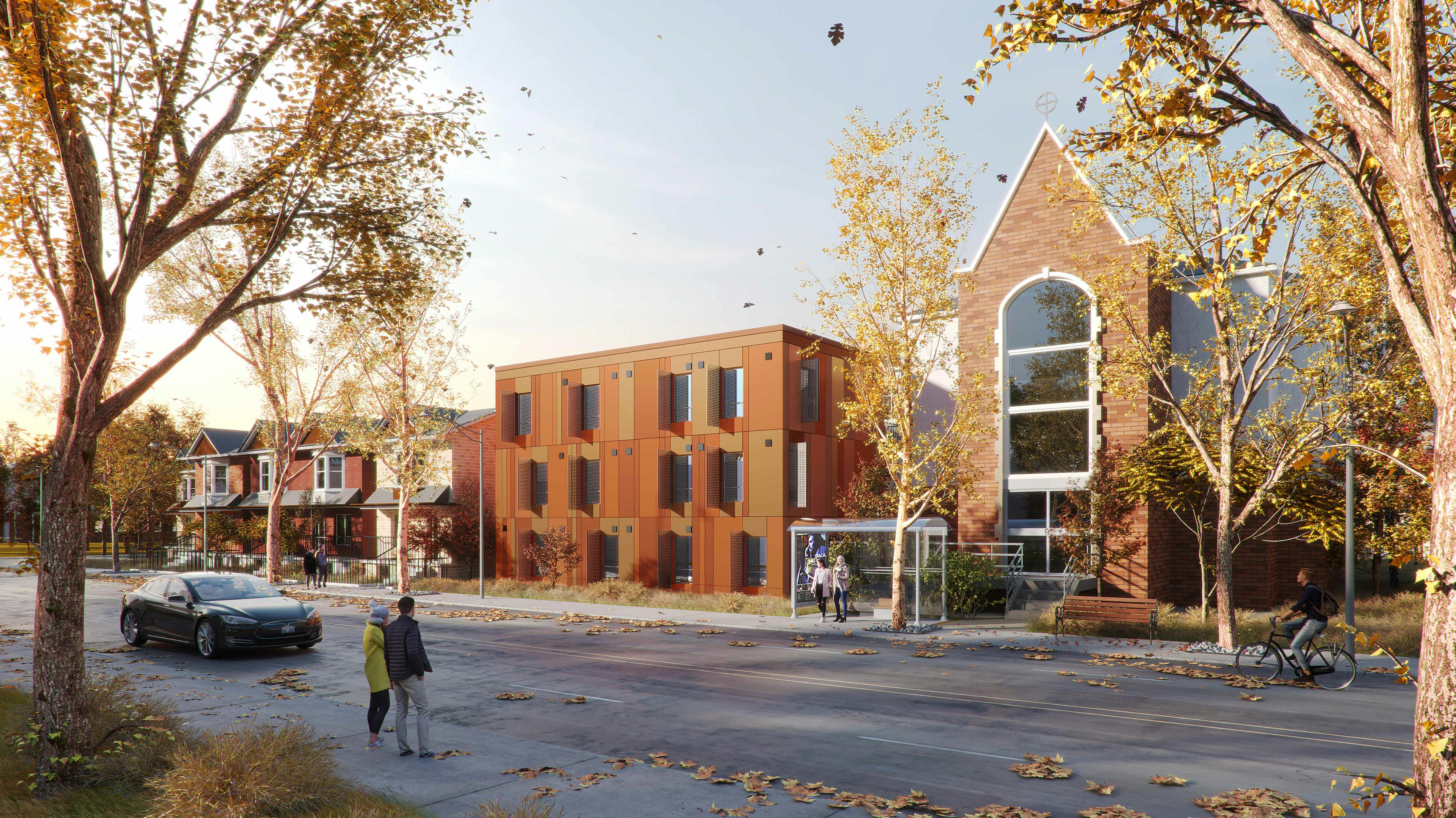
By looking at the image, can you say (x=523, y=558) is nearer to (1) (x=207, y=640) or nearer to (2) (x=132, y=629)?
(2) (x=132, y=629)

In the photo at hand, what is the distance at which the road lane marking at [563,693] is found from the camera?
12.8 metres

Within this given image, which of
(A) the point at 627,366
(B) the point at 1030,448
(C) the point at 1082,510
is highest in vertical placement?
(A) the point at 627,366

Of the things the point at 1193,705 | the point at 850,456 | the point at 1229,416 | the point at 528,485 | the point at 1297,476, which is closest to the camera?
the point at 1193,705

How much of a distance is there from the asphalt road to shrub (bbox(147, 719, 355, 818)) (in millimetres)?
2945

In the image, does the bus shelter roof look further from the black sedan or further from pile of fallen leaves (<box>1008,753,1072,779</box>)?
pile of fallen leaves (<box>1008,753,1072,779</box>)

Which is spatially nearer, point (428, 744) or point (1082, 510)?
point (428, 744)

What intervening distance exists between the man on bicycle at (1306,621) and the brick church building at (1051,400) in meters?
10.2

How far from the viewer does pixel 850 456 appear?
1359 inches

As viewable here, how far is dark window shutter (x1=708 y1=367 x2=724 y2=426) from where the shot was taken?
33312 millimetres

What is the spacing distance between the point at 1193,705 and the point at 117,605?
3124cm

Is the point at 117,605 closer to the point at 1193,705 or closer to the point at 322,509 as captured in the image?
the point at 322,509

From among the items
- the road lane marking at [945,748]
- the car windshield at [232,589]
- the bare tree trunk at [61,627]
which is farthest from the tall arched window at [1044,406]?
the bare tree trunk at [61,627]

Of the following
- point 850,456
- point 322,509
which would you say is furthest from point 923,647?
point 322,509

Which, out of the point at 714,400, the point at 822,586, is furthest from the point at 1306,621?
the point at 714,400
